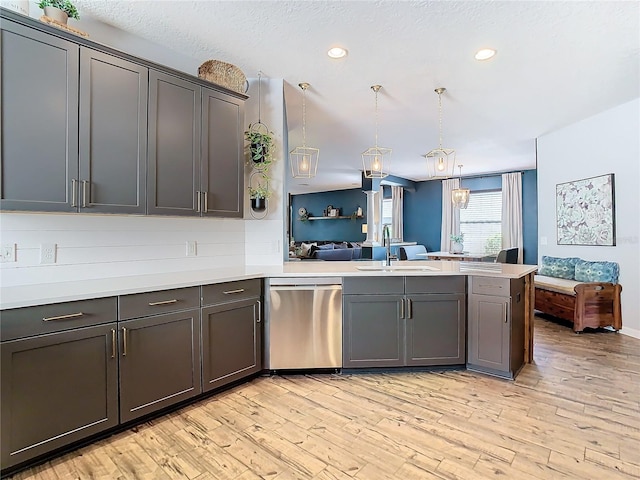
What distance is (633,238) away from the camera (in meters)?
3.96

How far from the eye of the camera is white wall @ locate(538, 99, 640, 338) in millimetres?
3926

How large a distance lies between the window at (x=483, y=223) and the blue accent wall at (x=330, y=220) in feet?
9.57

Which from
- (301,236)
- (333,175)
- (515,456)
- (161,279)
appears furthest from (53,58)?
(301,236)

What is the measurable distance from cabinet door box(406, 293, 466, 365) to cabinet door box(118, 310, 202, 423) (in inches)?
66.4

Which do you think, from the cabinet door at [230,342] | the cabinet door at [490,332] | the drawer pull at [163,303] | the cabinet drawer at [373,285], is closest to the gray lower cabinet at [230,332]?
the cabinet door at [230,342]

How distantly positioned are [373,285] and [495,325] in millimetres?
1024

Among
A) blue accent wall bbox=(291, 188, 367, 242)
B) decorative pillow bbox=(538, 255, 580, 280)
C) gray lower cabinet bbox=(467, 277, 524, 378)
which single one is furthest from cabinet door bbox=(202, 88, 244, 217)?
blue accent wall bbox=(291, 188, 367, 242)

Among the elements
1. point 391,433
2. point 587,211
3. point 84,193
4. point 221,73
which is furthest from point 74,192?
point 587,211

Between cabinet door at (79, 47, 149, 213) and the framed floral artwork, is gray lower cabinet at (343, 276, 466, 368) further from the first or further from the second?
the framed floral artwork

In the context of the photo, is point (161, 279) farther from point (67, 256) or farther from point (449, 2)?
point (449, 2)

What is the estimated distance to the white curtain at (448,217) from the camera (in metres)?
8.81

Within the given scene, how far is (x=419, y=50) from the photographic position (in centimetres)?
273

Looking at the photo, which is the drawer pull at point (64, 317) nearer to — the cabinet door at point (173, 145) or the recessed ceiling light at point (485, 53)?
the cabinet door at point (173, 145)

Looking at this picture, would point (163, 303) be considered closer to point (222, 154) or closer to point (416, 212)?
point (222, 154)
